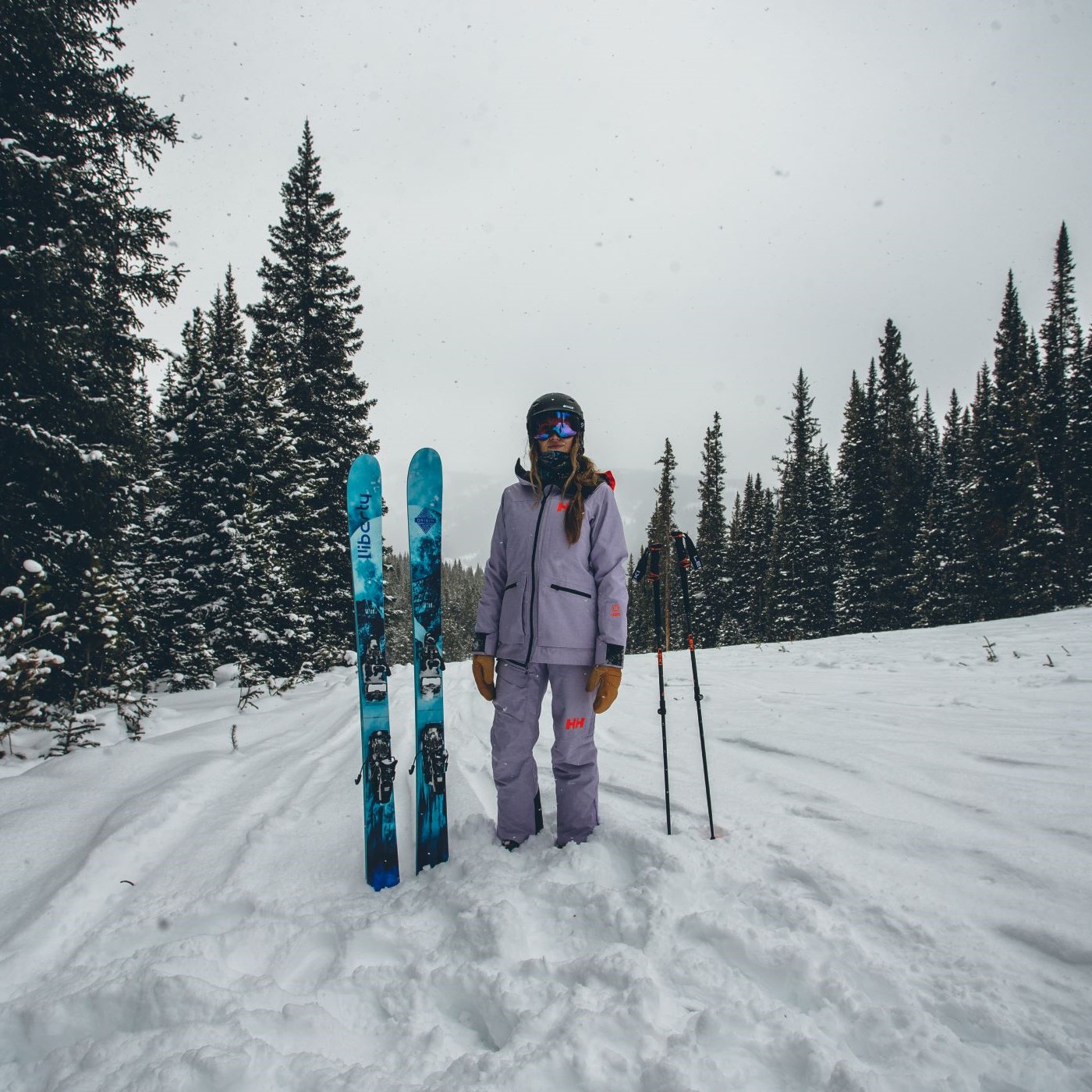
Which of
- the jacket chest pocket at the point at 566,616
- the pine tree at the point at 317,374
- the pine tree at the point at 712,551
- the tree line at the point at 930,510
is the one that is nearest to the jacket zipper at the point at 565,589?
the jacket chest pocket at the point at 566,616

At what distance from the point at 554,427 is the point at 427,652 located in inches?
60.7

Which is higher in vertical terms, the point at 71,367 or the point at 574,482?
the point at 71,367

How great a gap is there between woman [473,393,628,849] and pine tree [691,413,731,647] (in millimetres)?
38836

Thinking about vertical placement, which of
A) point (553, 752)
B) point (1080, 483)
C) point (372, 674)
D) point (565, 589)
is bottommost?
point (553, 752)

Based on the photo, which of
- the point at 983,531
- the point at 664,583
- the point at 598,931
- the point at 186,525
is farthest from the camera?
the point at 664,583

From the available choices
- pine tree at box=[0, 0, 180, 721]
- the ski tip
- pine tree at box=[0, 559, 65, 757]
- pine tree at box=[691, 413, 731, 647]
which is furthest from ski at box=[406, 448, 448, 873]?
pine tree at box=[691, 413, 731, 647]

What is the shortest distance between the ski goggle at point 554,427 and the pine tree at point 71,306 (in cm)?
684

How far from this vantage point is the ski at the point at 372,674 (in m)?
2.81

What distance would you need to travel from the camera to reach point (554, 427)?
3.24 meters

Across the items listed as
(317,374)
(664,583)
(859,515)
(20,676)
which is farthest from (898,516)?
(20,676)

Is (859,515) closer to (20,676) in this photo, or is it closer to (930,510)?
(930,510)

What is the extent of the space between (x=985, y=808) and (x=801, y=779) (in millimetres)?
951

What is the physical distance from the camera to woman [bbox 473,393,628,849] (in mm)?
2953

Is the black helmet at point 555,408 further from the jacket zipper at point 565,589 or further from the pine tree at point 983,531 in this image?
the pine tree at point 983,531
